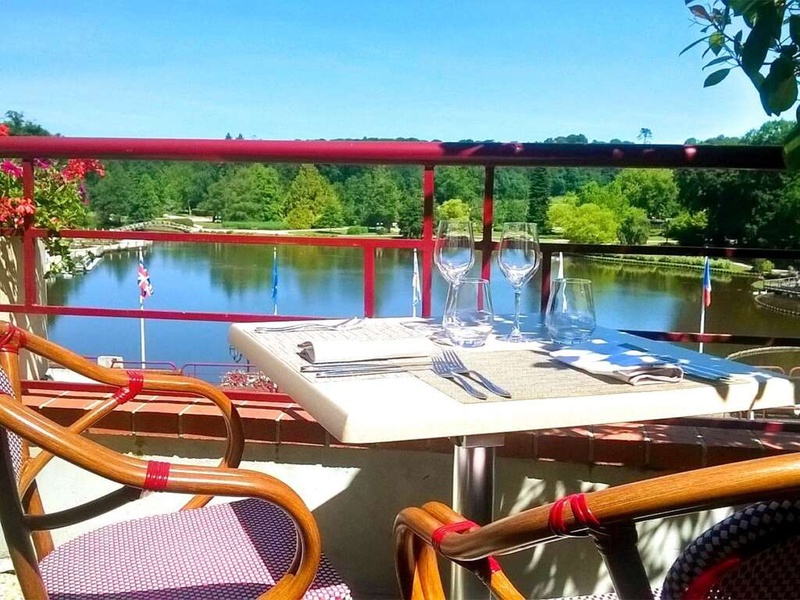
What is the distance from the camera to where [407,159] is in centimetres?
191

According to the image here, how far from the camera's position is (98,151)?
6.57 feet

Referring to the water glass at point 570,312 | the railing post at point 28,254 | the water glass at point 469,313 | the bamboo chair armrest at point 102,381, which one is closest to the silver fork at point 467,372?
the water glass at point 469,313

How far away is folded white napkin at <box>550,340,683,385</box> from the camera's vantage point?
1.13m

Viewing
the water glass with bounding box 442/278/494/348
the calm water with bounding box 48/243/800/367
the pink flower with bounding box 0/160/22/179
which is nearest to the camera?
the water glass with bounding box 442/278/494/348

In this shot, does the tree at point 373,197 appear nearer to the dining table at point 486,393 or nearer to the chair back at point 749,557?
the dining table at point 486,393

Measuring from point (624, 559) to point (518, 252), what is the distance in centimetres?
91

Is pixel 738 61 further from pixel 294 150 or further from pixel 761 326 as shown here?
pixel 761 326

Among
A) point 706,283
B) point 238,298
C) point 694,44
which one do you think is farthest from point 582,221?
point 238,298

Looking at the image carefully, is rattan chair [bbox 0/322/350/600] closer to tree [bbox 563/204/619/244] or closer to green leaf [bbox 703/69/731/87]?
tree [bbox 563/204/619/244]

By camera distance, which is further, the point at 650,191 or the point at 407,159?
the point at 650,191

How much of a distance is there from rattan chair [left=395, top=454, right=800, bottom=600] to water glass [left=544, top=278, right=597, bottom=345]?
0.74 meters

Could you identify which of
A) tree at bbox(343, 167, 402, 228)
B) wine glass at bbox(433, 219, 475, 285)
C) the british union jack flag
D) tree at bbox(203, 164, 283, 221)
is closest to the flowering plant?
tree at bbox(203, 164, 283, 221)

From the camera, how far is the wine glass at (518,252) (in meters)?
1.51

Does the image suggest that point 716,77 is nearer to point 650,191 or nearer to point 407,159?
point 650,191
